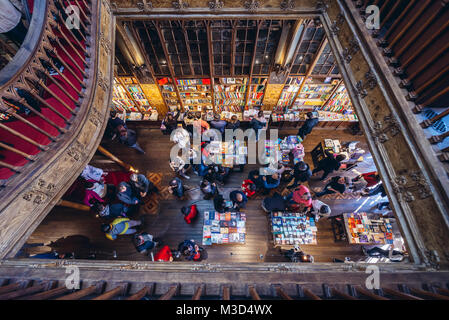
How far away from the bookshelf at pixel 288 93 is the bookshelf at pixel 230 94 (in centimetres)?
189

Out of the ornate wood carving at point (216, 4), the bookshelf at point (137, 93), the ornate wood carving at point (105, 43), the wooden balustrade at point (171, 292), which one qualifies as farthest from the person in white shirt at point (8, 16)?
the wooden balustrade at point (171, 292)

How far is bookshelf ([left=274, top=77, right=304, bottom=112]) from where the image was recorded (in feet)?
24.0

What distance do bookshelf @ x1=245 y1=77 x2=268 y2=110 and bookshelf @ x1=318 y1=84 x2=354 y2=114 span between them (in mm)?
3362

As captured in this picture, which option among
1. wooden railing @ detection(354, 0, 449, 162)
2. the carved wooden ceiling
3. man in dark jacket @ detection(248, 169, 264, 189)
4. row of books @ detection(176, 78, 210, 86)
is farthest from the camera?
row of books @ detection(176, 78, 210, 86)

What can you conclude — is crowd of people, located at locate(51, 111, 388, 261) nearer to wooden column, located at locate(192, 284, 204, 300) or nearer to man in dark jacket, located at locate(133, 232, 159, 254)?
man in dark jacket, located at locate(133, 232, 159, 254)

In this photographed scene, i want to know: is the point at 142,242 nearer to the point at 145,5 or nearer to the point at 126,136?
the point at 126,136

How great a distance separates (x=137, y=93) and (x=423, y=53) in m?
9.79

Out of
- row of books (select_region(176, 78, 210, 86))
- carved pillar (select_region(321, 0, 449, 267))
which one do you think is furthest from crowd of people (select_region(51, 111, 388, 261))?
row of books (select_region(176, 78, 210, 86))

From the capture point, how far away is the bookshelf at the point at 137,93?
7363mm

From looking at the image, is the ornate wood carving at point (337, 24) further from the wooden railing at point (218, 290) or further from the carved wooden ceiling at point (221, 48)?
the wooden railing at point (218, 290)

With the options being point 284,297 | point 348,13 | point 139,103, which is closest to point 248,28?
point 348,13

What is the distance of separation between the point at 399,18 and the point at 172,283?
737 centimetres
